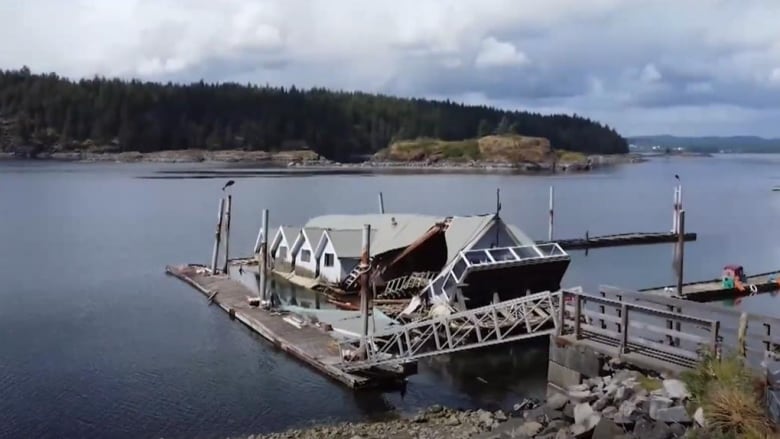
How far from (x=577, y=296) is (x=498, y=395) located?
823cm

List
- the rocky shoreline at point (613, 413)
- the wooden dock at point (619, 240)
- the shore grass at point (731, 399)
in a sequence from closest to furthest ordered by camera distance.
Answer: the shore grass at point (731, 399) → the rocky shoreline at point (613, 413) → the wooden dock at point (619, 240)

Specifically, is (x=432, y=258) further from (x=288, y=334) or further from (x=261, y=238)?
(x=288, y=334)

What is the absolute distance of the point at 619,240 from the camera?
6219 cm

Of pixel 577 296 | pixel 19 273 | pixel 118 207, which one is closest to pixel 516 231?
pixel 577 296

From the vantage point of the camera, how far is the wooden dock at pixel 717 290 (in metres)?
37.2

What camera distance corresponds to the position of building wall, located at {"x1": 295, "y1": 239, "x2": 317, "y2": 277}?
139ft

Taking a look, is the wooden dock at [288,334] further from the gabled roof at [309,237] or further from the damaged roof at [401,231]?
the damaged roof at [401,231]

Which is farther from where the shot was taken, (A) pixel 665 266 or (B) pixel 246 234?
(B) pixel 246 234

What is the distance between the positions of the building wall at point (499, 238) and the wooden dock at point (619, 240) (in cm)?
2302

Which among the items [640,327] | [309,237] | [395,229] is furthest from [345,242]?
[640,327]

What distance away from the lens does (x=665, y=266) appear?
53.3 m

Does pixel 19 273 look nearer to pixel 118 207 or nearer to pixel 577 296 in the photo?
pixel 577 296

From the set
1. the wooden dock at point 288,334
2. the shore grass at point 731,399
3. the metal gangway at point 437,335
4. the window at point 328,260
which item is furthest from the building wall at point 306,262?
the shore grass at point 731,399

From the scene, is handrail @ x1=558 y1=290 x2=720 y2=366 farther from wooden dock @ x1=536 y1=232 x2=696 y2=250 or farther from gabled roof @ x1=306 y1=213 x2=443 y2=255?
wooden dock @ x1=536 y1=232 x2=696 y2=250
